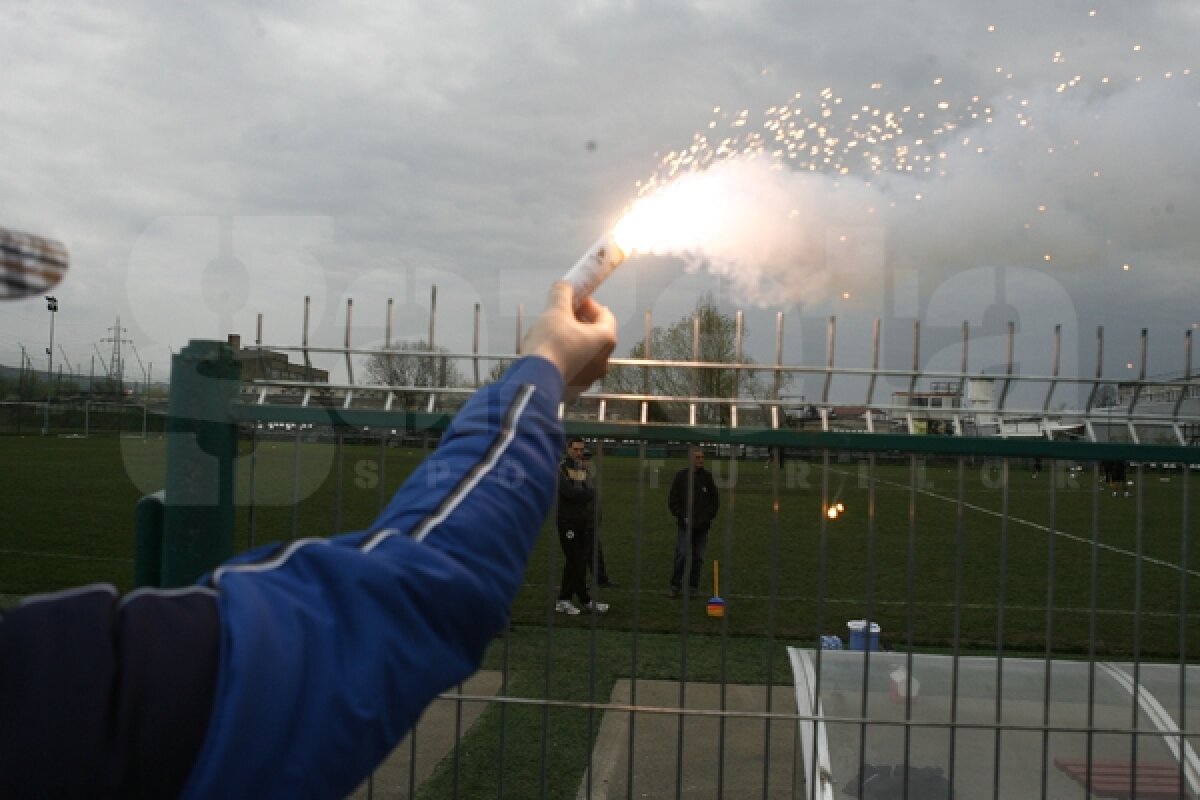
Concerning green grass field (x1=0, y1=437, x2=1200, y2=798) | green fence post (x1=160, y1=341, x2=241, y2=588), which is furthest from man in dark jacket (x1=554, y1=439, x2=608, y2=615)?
green fence post (x1=160, y1=341, x2=241, y2=588)

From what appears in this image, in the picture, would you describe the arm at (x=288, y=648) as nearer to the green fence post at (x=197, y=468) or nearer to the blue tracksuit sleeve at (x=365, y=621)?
the blue tracksuit sleeve at (x=365, y=621)

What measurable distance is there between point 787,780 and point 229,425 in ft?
15.8

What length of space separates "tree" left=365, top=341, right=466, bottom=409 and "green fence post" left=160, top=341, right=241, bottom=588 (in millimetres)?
598

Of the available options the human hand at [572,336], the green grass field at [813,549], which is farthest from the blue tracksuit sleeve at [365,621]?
the green grass field at [813,549]

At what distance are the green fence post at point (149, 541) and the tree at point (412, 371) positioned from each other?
0.85 metres

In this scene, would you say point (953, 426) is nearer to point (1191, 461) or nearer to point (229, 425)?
point (1191, 461)

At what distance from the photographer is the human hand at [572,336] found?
45.1 inches

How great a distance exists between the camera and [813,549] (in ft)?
61.5

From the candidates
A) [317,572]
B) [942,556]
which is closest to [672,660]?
[317,572]

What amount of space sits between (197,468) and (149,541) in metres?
0.25

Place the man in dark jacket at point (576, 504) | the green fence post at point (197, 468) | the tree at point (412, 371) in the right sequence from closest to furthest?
the green fence post at point (197, 468), the tree at point (412, 371), the man in dark jacket at point (576, 504)

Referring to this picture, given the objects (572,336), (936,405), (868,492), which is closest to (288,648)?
(572,336)

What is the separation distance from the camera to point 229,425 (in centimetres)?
284

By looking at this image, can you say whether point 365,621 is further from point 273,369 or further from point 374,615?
point 273,369
